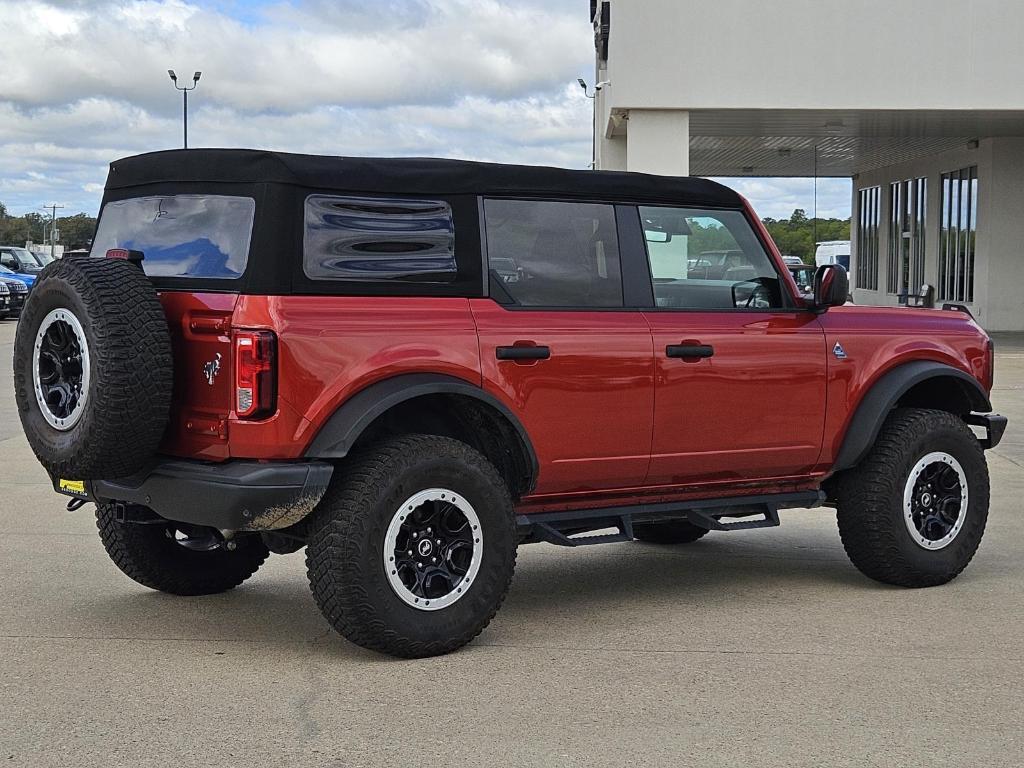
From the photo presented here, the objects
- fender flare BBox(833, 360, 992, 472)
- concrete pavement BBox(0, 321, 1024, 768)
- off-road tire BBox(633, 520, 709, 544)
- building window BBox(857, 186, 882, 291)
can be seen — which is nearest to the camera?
concrete pavement BBox(0, 321, 1024, 768)

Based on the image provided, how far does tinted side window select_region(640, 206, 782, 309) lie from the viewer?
6602mm

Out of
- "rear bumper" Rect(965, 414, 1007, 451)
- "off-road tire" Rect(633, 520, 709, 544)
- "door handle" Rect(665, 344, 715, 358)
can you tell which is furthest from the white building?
"door handle" Rect(665, 344, 715, 358)

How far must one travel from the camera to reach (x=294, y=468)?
536 cm

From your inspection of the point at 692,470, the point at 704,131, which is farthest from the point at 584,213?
the point at 704,131

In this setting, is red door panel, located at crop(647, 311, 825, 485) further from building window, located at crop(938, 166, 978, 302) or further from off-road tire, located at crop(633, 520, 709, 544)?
building window, located at crop(938, 166, 978, 302)

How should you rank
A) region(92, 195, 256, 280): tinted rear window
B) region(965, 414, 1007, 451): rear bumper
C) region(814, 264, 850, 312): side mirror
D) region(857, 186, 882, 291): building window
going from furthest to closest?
region(857, 186, 882, 291): building window
region(965, 414, 1007, 451): rear bumper
region(814, 264, 850, 312): side mirror
region(92, 195, 256, 280): tinted rear window

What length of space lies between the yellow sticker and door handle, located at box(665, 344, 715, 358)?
8.27 feet

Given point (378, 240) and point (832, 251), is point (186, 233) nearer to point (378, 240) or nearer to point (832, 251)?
point (378, 240)

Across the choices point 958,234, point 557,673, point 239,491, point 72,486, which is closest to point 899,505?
point 557,673

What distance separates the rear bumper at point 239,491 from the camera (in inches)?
209

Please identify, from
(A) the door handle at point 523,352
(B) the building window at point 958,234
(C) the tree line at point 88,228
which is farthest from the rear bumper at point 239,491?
(C) the tree line at point 88,228

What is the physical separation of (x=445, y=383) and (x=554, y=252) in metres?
0.93

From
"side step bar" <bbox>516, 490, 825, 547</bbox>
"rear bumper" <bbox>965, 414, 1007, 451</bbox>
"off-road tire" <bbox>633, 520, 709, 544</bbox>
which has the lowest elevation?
"off-road tire" <bbox>633, 520, 709, 544</bbox>

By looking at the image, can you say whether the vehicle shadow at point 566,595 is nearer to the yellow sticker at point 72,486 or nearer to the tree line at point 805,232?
the yellow sticker at point 72,486
